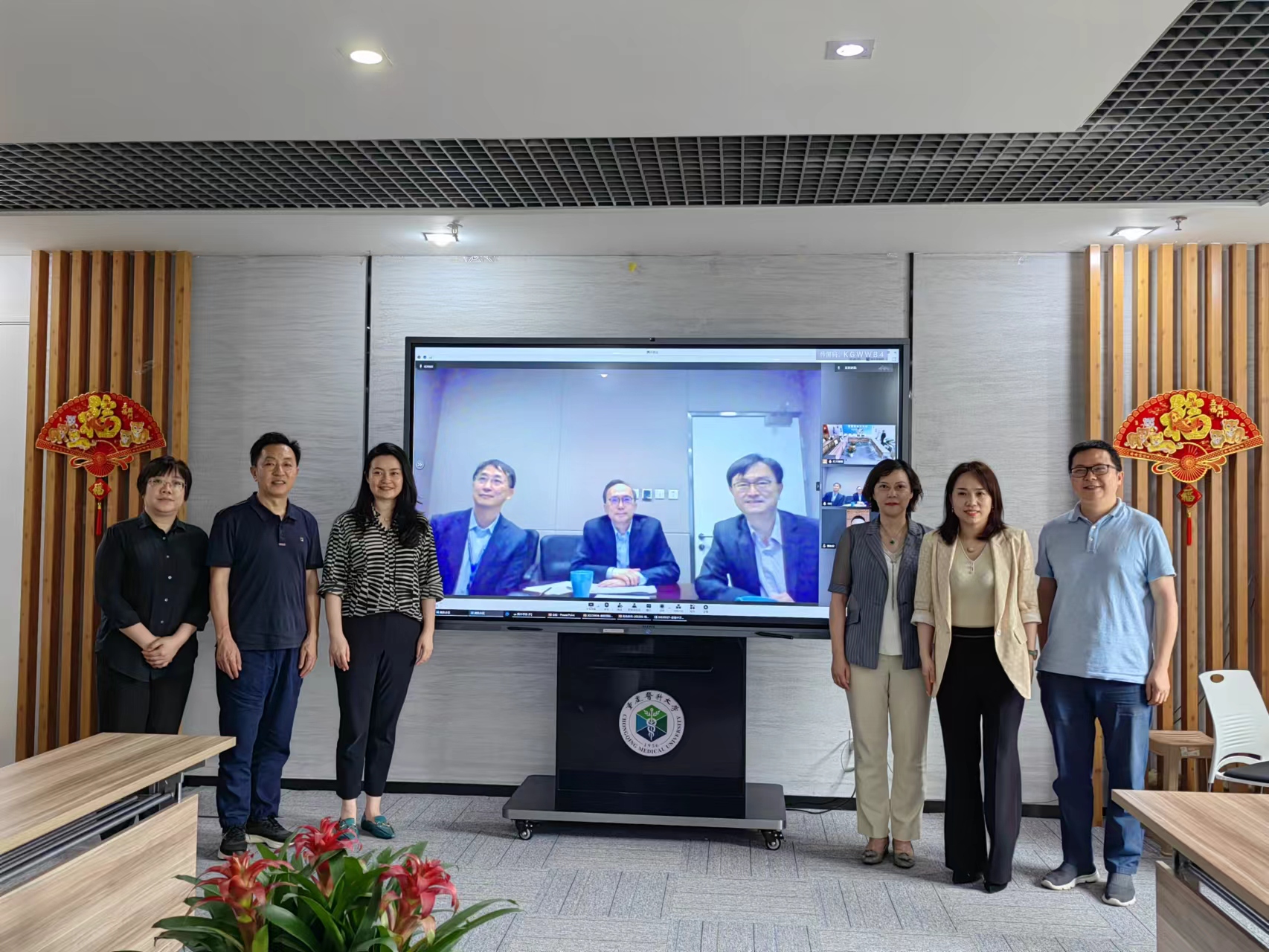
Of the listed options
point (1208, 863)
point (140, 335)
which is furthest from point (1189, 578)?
point (140, 335)

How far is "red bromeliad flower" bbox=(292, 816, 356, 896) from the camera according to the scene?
1.70 metres

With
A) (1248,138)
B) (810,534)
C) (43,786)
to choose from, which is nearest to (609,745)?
(810,534)

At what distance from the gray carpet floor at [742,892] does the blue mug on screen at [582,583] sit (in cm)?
108

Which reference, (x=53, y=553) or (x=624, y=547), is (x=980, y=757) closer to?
(x=624, y=547)

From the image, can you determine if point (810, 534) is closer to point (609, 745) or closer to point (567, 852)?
point (609, 745)


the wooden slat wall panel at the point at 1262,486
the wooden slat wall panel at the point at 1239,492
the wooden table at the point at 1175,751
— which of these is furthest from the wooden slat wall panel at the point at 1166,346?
the wooden table at the point at 1175,751

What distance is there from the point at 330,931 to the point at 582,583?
10.6ft

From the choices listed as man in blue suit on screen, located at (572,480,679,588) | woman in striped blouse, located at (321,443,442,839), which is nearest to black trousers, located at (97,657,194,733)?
woman in striped blouse, located at (321,443,442,839)

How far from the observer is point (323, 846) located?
1.71 meters

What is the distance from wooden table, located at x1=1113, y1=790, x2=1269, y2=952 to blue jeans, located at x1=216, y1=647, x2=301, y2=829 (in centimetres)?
340

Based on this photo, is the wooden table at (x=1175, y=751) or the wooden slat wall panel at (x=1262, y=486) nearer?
the wooden table at (x=1175, y=751)

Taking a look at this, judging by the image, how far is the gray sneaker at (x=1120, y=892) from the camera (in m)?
3.81

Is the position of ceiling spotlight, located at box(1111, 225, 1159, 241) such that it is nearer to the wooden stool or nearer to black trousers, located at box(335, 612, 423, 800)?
the wooden stool

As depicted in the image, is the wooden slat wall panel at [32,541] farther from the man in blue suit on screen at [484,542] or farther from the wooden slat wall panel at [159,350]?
the man in blue suit on screen at [484,542]
